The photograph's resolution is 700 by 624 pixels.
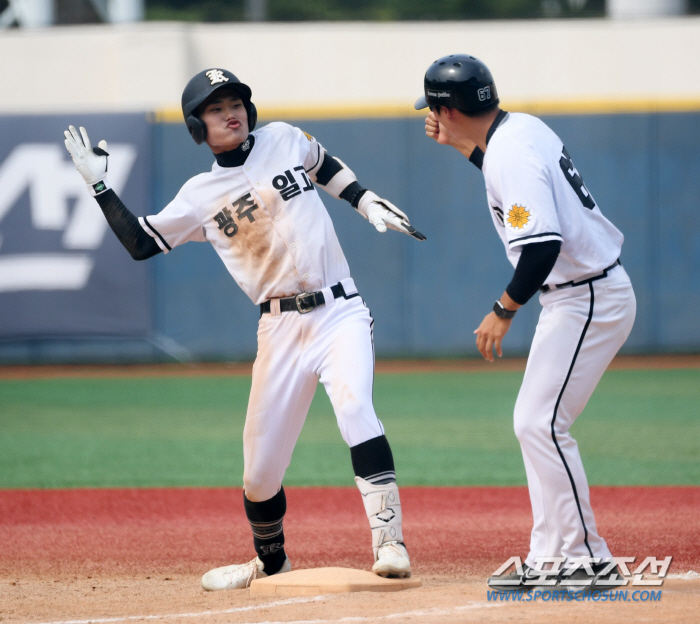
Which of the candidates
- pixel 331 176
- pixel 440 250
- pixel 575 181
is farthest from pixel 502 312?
pixel 440 250

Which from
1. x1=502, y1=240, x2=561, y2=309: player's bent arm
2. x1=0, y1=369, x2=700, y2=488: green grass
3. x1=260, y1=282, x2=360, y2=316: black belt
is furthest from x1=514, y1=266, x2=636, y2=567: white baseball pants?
x1=0, y1=369, x2=700, y2=488: green grass

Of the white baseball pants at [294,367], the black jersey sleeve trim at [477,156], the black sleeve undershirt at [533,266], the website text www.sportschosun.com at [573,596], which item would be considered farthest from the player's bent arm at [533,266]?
the website text www.sportschosun.com at [573,596]

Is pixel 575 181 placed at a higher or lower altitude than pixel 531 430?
higher

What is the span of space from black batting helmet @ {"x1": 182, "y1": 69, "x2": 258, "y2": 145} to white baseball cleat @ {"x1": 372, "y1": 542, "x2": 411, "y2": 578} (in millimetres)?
1660

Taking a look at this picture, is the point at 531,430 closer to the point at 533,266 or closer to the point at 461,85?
the point at 533,266

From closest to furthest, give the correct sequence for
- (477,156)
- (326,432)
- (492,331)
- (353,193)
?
(492,331)
(477,156)
(353,193)
(326,432)

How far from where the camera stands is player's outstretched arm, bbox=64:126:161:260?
389 centimetres

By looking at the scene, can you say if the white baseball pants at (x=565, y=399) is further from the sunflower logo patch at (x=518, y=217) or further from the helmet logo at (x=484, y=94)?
the helmet logo at (x=484, y=94)

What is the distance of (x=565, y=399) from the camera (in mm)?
3361

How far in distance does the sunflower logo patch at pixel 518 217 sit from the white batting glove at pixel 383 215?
0.58 metres

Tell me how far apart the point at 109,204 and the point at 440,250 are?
8231 mm

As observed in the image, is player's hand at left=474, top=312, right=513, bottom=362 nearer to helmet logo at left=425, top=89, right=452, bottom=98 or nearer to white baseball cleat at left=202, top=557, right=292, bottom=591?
helmet logo at left=425, top=89, right=452, bottom=98

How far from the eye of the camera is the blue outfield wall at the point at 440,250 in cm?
1181

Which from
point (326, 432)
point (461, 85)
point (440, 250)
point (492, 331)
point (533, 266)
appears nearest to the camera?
point (533, 266)
